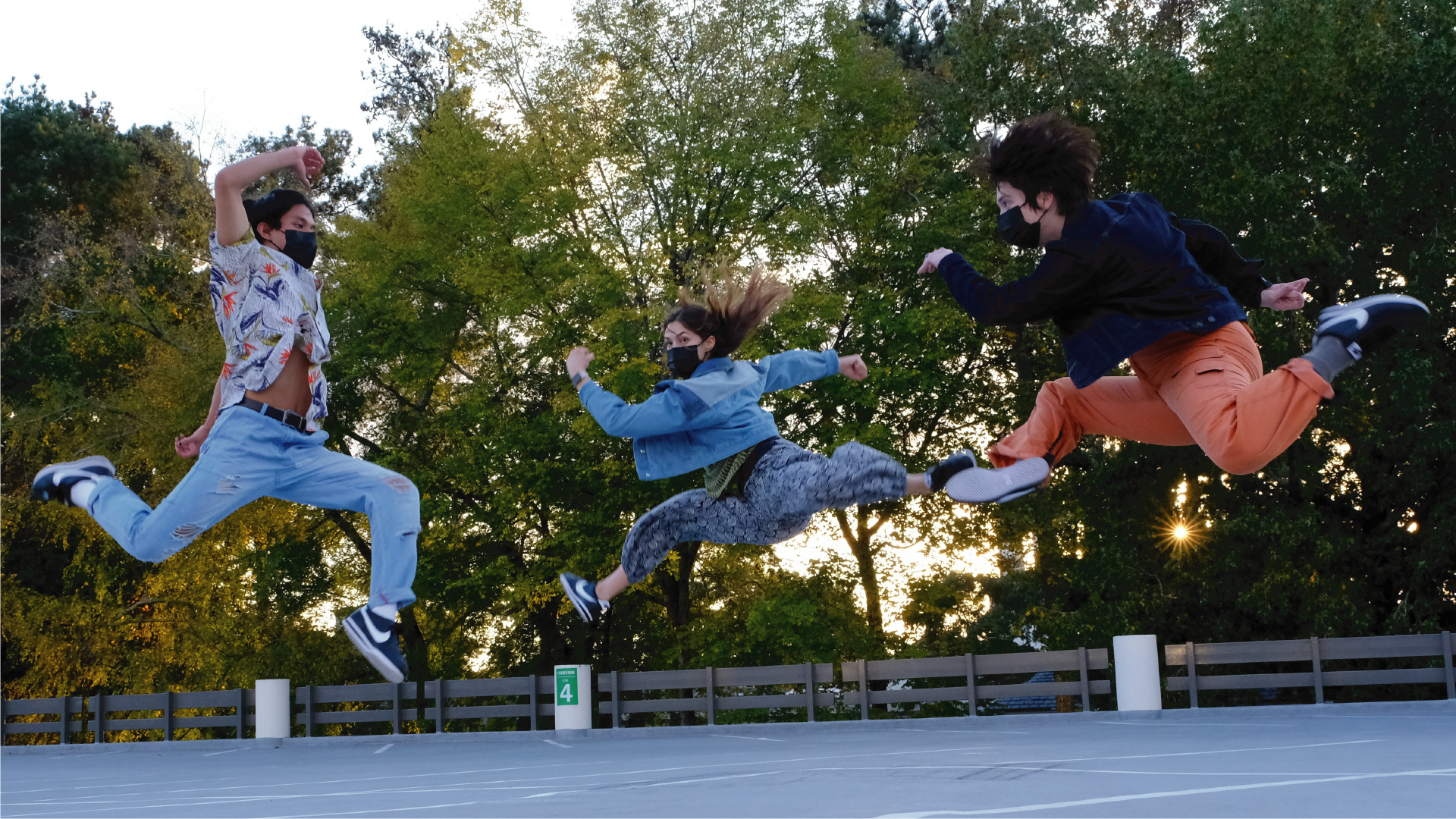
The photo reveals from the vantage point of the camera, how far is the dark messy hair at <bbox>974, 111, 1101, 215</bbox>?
15.5 ft

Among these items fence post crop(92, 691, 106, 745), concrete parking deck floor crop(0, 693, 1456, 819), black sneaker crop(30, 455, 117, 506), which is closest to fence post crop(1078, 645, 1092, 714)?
concrete parking deck floor crop(0, 693, 1456, 819)

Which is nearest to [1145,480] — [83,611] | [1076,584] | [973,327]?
[1076,584]

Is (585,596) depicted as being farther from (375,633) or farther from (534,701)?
(534,701)

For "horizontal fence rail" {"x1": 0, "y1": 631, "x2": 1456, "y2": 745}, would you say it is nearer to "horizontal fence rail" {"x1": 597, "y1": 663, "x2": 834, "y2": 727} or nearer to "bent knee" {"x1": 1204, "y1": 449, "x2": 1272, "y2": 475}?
"horizontal fence rail" {"x1": 597, "y1": 663, "x2": 834, "y2": 727}

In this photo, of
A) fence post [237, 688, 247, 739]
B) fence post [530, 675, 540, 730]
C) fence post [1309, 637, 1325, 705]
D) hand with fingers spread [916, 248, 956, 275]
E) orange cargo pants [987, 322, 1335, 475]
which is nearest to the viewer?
orange cargo pants [987, 322, 1335, 475]

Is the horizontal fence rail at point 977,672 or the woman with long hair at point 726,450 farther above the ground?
the woman with long hair at point 726,450

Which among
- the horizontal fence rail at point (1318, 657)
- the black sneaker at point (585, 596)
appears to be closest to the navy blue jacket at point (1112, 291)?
the black sneaker at point (585, 596)

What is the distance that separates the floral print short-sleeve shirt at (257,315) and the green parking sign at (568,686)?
16.2 meters

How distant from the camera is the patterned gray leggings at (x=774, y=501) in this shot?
17.5 ft

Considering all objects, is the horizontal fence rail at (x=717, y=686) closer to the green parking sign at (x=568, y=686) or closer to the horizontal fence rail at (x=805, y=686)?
the horizontal fence rail at (x=805, y=686)

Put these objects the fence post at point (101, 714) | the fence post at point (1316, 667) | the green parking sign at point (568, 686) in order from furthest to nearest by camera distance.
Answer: the fence post at point (101, 714), the green parking sign at point (568, 686), the fence post at point (1316, 667)

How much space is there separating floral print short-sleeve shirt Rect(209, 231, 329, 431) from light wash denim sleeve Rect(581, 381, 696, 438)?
1.09 m

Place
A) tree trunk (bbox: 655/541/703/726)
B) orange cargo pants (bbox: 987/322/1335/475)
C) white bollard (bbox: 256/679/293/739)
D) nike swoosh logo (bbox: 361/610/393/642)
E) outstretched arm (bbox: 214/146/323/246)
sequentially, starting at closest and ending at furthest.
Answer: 1. outstretched arm (bbox: 214/146/323/246)
2. orange cargo pants (bbox: 987/322/1335/475)
3. nike swoosh logo (bbox: 361/610/393/642)
4. white bollard (bbox: 256/679/293/739)
5. tree trunk (bbox: 655/541/703/726)

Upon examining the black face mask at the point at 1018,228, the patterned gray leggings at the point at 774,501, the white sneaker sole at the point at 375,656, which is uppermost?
the black face mask at the point at 1018,228
